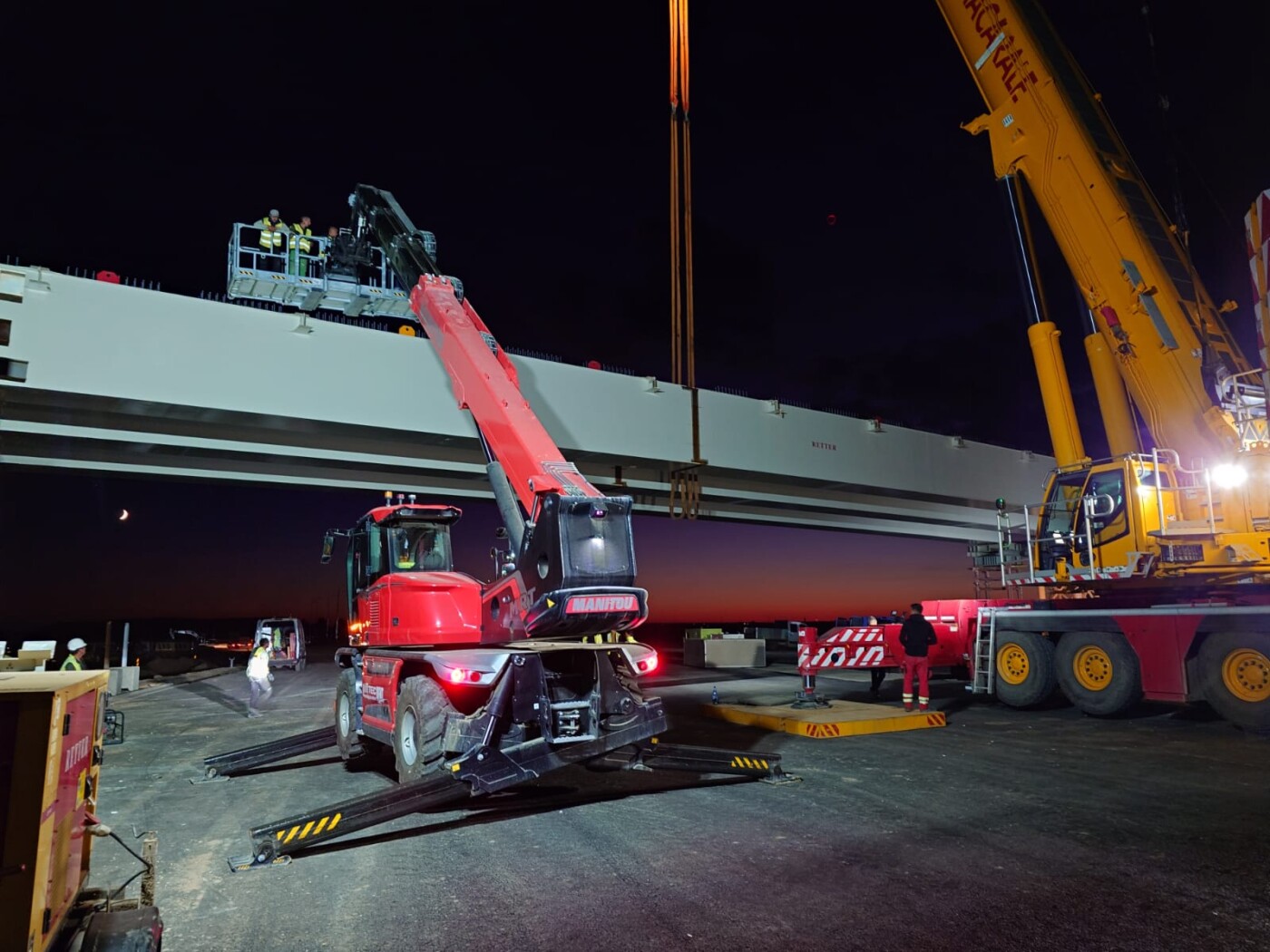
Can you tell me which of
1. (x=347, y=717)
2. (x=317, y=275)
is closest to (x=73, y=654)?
(x=347, y=717)

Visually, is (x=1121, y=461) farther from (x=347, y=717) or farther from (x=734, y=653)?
(x=734, y=653)

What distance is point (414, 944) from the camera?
14.0ft

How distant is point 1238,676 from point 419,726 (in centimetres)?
1104

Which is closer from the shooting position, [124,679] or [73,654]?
[73,654]

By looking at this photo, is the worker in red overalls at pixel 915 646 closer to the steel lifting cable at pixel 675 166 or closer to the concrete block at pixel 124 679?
the steel lifting cable at pixel 675 166

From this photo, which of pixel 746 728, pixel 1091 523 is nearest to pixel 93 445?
pixel 746 728

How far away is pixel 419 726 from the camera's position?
300 inches

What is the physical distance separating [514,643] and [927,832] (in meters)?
4.16

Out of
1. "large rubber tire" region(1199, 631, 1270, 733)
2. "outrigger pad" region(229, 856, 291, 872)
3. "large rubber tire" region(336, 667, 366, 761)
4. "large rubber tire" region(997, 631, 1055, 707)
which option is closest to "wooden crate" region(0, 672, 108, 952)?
"outrigger pad" region(229, 856, 291, 872)

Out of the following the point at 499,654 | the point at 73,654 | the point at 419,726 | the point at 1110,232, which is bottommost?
the point at 419,726

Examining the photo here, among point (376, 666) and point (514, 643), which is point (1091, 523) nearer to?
point (514, 643)

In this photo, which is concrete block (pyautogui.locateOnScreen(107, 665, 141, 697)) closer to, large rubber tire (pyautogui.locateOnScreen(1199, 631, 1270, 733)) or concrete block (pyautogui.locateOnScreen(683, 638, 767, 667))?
concrete block (pyautogui.locateOnScreen(683, 638, 767, 667))

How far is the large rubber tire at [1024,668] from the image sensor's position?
44.7 ft

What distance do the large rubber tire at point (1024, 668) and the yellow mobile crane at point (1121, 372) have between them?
1046mm
